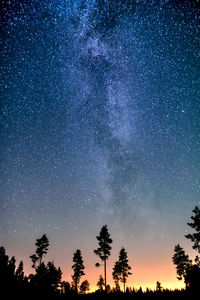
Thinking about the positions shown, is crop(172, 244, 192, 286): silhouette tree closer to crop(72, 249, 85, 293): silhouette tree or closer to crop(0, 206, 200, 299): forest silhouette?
crop(0, 206, 200, 299): forest silhouette

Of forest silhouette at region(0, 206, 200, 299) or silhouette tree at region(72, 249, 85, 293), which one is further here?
silhouette tree at region(72, 249, 85, 293)

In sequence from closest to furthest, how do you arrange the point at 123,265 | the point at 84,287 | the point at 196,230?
the point at 196,230 < the point at 123,265 < the point at 84,287

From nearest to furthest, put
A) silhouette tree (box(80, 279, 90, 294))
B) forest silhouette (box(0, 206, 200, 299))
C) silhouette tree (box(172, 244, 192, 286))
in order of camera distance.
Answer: forest silhouette (box(0, 206, 200, 299))
silhouette tree (box(172, 244, 192, 286))
silhouette tree (box(80, 279, 90, 294))

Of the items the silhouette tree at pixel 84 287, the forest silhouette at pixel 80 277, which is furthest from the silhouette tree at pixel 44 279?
the silhouette tree at pixel 84 287

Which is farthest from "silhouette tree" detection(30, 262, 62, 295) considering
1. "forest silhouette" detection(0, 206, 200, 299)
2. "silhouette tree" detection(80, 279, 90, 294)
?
"silhouette tree" detection(80, 279, 90, 294)

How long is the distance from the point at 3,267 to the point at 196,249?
99.1 ft

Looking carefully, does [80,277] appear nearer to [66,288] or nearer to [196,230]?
[66,288]

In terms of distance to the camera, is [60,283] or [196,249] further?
[60,283]

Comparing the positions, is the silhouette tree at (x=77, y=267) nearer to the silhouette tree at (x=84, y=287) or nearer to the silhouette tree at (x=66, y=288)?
the silhouette tree at (x=66, y=288)

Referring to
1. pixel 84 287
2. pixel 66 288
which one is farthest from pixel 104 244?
pixel 84 287

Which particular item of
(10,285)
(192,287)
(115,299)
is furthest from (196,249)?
(10,285)

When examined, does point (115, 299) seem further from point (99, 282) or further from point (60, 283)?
point (99, 282)

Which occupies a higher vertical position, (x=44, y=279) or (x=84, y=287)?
(x=44, y=279)

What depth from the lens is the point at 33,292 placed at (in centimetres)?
2088
